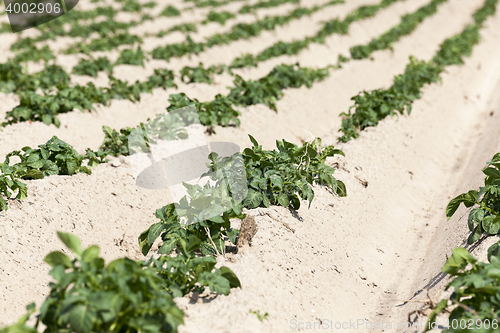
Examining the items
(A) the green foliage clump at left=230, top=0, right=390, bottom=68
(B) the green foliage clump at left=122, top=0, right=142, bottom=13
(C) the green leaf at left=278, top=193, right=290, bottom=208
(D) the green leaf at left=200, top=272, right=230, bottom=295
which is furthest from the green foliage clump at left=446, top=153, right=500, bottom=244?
(B) the green foliage clump at left=122, top=0, right=142, bottom=13

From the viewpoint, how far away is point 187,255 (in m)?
3.49

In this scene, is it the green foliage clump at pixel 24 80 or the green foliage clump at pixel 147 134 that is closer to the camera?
the green foliage clump at pixel 147 134

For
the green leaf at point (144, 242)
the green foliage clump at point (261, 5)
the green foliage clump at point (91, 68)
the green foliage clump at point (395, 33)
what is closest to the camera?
the green leaf at point (144, 242)

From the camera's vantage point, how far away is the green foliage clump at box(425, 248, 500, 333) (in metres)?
2.81

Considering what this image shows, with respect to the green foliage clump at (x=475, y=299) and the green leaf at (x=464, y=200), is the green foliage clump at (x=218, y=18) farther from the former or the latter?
the green foliage clump at (x=475, y=299)

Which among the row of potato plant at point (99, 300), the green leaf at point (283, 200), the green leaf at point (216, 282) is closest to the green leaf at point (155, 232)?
the green leaf at point (216, 282)

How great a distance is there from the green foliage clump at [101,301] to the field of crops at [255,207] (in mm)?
12

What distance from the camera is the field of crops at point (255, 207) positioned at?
3.08 metres

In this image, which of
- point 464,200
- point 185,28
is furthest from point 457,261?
point 185,28

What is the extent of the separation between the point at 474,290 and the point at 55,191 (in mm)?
4489

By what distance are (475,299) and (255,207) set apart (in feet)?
7.26

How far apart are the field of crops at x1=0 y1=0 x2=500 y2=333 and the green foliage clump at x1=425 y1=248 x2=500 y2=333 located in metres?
0.01

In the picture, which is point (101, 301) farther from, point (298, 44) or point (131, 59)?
point (298, 44)

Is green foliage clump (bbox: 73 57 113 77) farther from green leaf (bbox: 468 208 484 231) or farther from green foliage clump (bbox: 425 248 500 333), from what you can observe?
green foliage clump (bbox: 425 248 500 333)
